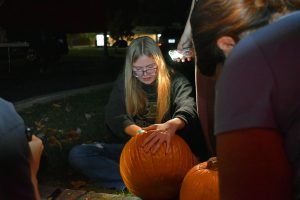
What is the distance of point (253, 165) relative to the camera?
3.58 feet

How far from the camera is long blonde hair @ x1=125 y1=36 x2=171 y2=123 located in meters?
3.76

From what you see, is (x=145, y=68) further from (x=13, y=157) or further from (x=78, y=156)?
(x=13, y=157)

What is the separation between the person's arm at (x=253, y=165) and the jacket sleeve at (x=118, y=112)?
9.14 feet

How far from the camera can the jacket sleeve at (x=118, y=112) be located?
3.93 metres

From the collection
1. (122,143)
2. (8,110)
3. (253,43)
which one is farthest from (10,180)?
(122,143)

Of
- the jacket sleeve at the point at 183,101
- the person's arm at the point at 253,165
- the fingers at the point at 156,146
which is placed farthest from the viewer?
the jacket sleeve at the point at 183,101

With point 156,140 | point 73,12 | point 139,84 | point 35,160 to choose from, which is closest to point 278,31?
point 35,160

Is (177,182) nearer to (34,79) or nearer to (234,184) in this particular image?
(234,184)

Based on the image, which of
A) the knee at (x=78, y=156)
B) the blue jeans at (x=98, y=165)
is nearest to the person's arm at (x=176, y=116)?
the blue jeans at (x=98, y=165)

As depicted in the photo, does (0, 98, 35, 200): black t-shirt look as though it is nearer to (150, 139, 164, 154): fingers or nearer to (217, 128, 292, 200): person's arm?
(217, 128, 292, 200): person's arm

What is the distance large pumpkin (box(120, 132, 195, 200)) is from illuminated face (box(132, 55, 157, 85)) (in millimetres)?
567

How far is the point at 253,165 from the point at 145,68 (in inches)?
107

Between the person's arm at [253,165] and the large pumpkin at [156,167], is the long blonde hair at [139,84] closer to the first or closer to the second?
the large pumpkin at [156,167]

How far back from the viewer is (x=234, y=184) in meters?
1.12
